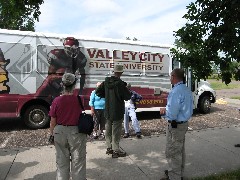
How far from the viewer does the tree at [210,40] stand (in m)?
4.28

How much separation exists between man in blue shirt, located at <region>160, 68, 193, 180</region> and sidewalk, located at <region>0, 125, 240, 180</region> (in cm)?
62

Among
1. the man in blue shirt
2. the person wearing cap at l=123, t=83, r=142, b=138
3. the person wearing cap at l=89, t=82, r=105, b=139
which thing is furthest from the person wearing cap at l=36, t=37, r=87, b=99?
the man in blue shirt

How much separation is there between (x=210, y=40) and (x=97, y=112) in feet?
13.4

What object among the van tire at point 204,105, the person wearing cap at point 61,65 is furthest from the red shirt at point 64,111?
the van tire at point 204,105

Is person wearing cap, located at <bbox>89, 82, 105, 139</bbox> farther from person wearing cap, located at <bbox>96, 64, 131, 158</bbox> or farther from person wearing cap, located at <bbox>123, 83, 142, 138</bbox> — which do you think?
person wearing cap, located at <bbox>96, 64, 131, 158</bbox>

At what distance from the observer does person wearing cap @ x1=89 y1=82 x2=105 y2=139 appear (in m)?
7.71

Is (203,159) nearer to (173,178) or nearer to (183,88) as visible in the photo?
(173,178)

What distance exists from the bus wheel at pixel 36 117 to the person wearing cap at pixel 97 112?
2.32 m

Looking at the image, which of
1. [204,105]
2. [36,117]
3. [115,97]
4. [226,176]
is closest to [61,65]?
[36,117]

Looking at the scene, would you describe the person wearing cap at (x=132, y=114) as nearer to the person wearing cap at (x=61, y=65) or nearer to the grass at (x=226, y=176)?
the person wearing cap at (x=61, y=65)

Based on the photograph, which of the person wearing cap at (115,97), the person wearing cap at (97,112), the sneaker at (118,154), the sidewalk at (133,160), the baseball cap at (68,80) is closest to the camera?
the baseball cap at (68,80)

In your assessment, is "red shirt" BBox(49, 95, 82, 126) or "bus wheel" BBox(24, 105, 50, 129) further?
"bus wheel" BBox(24, 105, 50, 129)

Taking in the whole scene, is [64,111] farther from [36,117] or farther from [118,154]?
[36,117]

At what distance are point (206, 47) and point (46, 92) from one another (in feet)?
20.2
